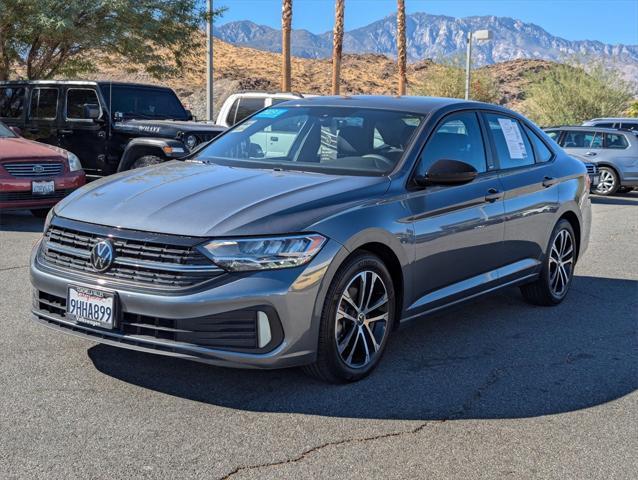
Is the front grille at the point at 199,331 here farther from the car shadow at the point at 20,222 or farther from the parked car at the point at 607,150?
the parked car at the point at 607,150

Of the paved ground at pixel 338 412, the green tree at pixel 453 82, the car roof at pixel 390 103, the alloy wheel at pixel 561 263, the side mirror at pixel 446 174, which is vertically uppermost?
the green tree at pixel 453 82

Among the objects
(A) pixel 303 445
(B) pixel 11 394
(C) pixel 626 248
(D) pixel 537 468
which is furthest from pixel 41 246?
(C) pixel 626 248

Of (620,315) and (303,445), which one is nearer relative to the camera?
(303,445)

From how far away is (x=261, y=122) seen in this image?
6258 mm

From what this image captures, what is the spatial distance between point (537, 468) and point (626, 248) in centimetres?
759

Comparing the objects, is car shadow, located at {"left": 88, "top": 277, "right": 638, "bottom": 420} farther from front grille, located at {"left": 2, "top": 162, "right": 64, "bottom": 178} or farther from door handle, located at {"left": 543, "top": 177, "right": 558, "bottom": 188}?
front grille, located at {"left": 2, "top": 162, "right": 64, "bottom": 178}

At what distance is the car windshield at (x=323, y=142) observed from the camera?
5402mm

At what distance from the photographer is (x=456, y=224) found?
216 inches

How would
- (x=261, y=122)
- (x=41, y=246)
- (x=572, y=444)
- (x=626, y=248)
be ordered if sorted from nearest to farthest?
(x=572, y=444)
(x=41, y=246)
(x=261, y=122)
(x=626, y=248)

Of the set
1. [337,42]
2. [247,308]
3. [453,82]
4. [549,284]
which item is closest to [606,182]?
[549,284]

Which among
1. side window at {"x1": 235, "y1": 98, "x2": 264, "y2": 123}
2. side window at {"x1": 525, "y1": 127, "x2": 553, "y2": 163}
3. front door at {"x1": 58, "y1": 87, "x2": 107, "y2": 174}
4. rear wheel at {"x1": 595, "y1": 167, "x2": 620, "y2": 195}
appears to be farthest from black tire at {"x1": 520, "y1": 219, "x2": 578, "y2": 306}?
rear wheel at {"x1": 595, "y1": 167, "x2": 620, "y2": 195}

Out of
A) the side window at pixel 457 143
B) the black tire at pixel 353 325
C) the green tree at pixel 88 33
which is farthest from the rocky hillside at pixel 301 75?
the black tire at pixel 353 325

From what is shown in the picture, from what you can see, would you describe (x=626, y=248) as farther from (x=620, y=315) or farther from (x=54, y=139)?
(x=54, y=139)

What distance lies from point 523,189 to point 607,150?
46.2ft
